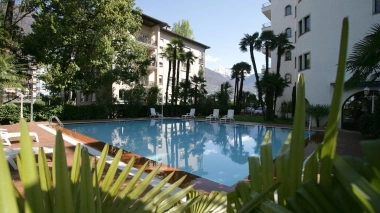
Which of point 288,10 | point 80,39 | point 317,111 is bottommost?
point 317,111

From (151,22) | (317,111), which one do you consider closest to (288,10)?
(151,22)

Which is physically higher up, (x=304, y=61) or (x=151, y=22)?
(x=151, y=22)

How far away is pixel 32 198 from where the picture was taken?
551 mm

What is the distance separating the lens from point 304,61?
20.9m

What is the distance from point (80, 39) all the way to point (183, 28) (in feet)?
107

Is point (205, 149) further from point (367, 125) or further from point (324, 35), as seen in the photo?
point (324, 35)

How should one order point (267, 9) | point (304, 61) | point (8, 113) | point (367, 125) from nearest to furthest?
point (367, 125) < point (8, 113) < point (304, 61) < point (267, 9)

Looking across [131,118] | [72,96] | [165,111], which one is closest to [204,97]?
[165,111]

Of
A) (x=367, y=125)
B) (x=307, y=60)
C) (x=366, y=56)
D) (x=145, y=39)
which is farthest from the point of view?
(x=145, y=39)

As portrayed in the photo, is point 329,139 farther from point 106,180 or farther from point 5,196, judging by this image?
point 106,180

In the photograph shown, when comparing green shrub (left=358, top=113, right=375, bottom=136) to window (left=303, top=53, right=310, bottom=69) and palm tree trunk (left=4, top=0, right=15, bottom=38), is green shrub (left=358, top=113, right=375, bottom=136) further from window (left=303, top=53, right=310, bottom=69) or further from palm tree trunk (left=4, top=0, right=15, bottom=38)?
palm tree trunk (left=4, top=0, right=15, bottom=38)

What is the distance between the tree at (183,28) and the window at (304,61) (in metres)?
33.6

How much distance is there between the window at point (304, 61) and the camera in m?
20.5

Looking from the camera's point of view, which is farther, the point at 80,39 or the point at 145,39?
the point at 145,39
